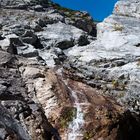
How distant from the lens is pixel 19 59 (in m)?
26.3

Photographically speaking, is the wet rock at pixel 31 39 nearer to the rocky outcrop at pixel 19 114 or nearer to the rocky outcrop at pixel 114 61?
the rocky outcrop at pixel 114 61

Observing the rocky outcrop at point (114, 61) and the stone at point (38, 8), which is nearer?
the rocky outcrop at point (114, 61)

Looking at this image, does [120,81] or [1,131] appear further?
[120,81]

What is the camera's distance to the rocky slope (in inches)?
788

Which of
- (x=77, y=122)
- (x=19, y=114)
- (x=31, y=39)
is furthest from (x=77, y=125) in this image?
(x=31, y=39)

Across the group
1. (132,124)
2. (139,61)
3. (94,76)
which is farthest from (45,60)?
(132,124)

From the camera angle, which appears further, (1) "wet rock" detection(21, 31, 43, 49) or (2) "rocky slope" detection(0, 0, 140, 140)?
(1) "wet rock" detection(21, 31, 43, 49)

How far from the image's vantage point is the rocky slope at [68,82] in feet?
65.7

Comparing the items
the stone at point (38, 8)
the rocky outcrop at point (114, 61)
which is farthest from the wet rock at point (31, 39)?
the stone at point (38, 8)

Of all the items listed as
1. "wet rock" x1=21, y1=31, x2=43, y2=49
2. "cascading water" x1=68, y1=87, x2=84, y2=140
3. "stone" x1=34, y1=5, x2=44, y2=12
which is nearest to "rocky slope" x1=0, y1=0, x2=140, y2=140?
"cascading water" x1=68, y1=87, x2=84, y2=140

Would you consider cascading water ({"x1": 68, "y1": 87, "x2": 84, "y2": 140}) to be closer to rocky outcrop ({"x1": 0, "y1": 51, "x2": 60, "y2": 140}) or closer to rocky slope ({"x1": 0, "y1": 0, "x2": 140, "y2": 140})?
rocky slope ({"x1": 0, "y1": 0, "x2": 140, "y2": 140})

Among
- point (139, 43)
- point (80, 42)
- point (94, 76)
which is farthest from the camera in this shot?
point (80, 42)

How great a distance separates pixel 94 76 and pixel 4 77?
810 cm

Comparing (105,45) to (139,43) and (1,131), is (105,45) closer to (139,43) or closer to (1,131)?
(139,43)
